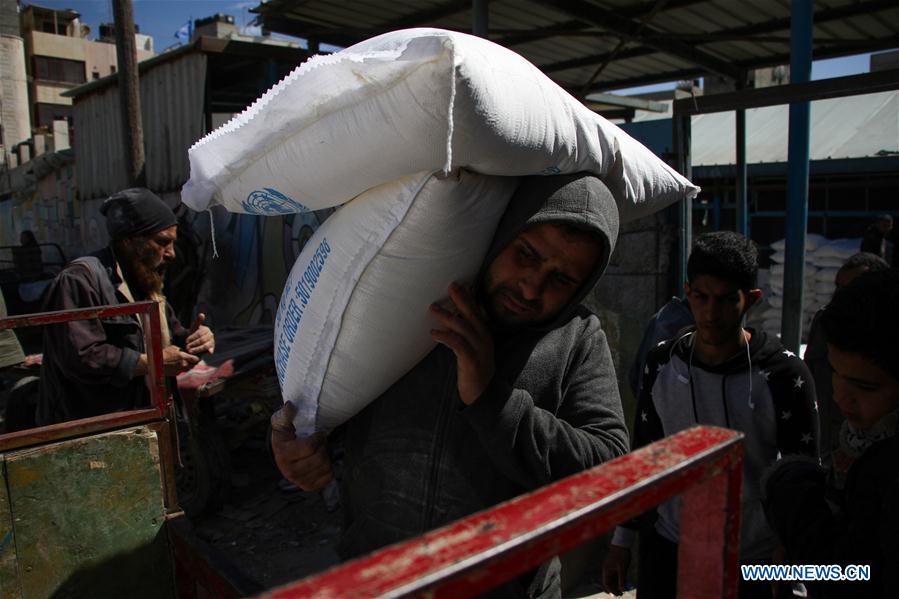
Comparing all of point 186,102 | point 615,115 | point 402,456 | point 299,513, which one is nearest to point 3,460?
point 402,456

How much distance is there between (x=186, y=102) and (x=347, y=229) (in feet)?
30.4

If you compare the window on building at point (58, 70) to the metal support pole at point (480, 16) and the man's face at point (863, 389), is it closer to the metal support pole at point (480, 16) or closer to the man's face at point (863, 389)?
the metal support pole at point (480, 16)

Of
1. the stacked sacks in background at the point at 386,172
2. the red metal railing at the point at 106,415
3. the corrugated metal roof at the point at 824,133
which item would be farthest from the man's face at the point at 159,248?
the corrugated metal roof at the point at 824,133

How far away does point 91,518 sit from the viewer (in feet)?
7.21

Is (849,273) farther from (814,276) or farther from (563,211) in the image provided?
(814,276)

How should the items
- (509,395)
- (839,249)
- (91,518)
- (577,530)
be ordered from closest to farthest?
(577,530), (509,395), (91,518), (839,249)

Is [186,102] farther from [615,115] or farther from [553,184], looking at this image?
[553,184]

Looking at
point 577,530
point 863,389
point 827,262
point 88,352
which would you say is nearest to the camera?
point 577,530

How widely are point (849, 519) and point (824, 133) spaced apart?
1161 cm

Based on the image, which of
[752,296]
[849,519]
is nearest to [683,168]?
[752,296]

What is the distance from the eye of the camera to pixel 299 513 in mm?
4801

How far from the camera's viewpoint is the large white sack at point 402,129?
1.02 m

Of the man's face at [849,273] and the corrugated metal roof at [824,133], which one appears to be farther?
the corrugated metal roof at [824,133]

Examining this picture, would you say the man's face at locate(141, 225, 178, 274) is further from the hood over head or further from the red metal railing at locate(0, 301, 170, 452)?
the hood over head
